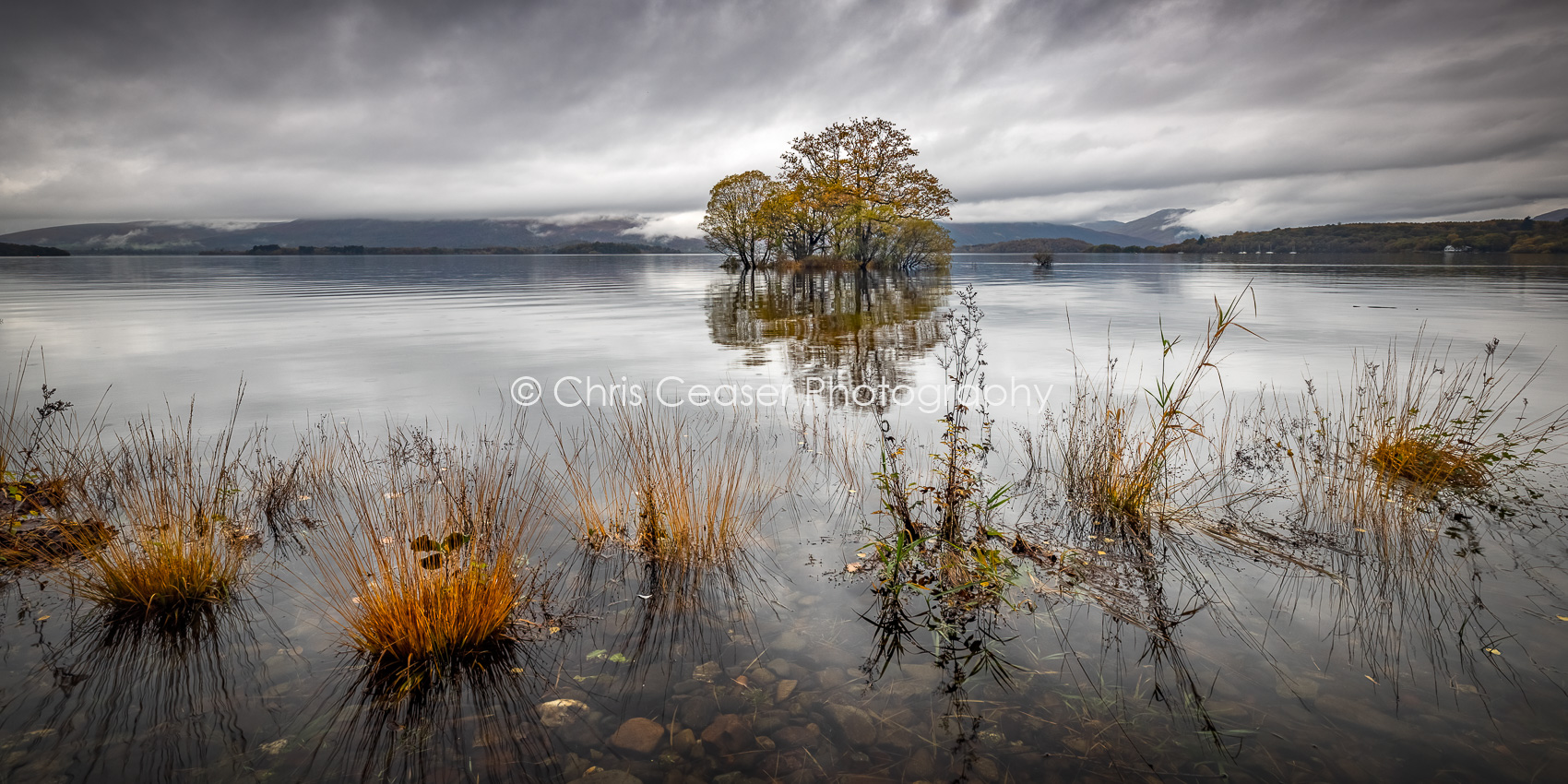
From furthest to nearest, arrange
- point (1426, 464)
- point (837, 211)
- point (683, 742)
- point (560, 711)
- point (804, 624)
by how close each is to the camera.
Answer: point (837, 211), point (1426, 464), point (804, 624), point (560, 711), point (683, 742)

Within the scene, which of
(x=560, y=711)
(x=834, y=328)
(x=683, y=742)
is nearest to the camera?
(x=683, y=742)

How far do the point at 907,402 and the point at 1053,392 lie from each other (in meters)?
2.63

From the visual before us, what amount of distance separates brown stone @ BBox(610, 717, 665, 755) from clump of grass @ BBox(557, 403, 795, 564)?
6.09 feet

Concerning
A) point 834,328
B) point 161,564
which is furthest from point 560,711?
point 834,328

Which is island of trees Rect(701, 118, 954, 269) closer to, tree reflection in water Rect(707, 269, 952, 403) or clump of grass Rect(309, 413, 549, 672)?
tree reflection in water Rect(707, 269, 952, 403)

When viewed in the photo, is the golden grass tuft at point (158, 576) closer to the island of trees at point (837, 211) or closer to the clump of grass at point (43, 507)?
the clump of grass at point (43, 507)

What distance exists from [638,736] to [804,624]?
56.0 inches

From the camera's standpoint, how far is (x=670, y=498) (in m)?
5.64

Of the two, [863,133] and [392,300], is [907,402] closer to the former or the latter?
[392,300]

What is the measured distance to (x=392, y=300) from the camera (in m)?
32.0

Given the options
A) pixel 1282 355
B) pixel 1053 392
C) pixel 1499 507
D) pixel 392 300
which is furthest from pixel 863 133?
pixel 1499 507

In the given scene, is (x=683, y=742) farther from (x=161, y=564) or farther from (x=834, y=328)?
(x=834, y=328)

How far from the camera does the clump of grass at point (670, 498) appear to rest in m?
5.63

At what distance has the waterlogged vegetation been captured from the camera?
352cm
